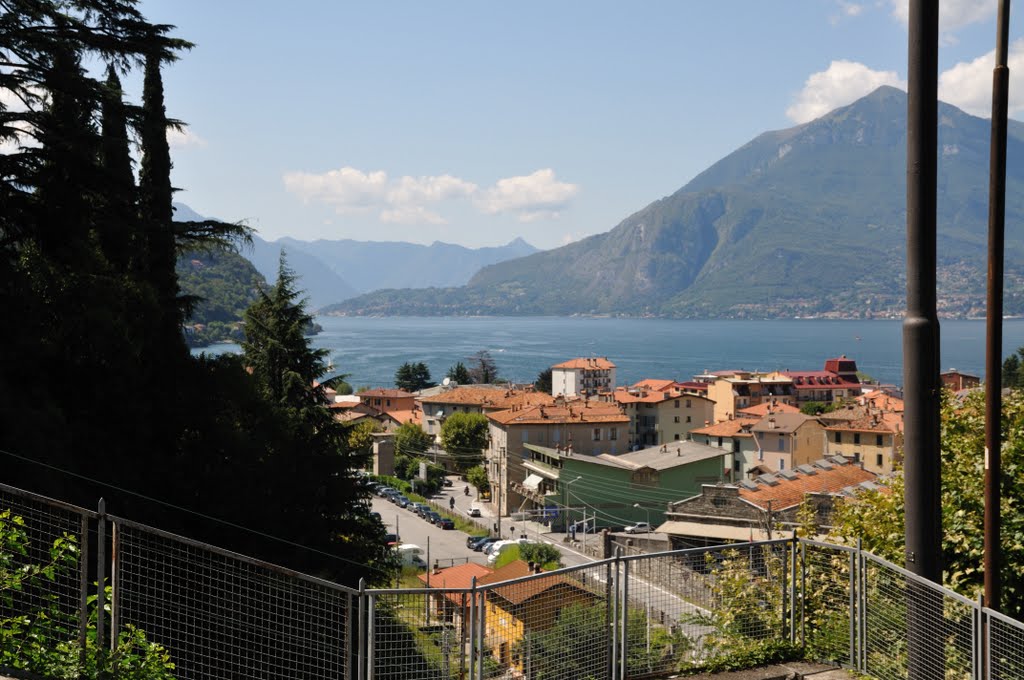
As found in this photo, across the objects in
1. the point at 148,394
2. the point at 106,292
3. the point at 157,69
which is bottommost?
the point at 148,394

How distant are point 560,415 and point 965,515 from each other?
52.8 meters

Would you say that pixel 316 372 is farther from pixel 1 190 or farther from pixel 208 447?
pixel 1 190

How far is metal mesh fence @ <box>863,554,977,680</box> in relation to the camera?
4.55 meters

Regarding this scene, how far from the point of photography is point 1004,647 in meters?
4.43

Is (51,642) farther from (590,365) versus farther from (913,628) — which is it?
(590,365)

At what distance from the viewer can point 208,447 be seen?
12.5 meters

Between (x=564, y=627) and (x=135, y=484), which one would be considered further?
(x=135, y=484)

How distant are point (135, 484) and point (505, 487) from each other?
45.3 m

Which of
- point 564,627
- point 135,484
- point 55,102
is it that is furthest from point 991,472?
point 55,102

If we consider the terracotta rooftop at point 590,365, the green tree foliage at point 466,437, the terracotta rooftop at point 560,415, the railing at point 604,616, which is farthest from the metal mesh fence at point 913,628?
the terracotta rooftop at point 590,365

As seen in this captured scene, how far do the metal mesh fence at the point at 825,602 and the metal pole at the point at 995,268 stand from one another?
777 millimetres

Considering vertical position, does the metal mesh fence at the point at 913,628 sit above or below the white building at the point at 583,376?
above

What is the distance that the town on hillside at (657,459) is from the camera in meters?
34.8

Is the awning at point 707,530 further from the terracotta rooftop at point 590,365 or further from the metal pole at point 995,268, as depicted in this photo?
the terracotta rooftop at point 590,365
